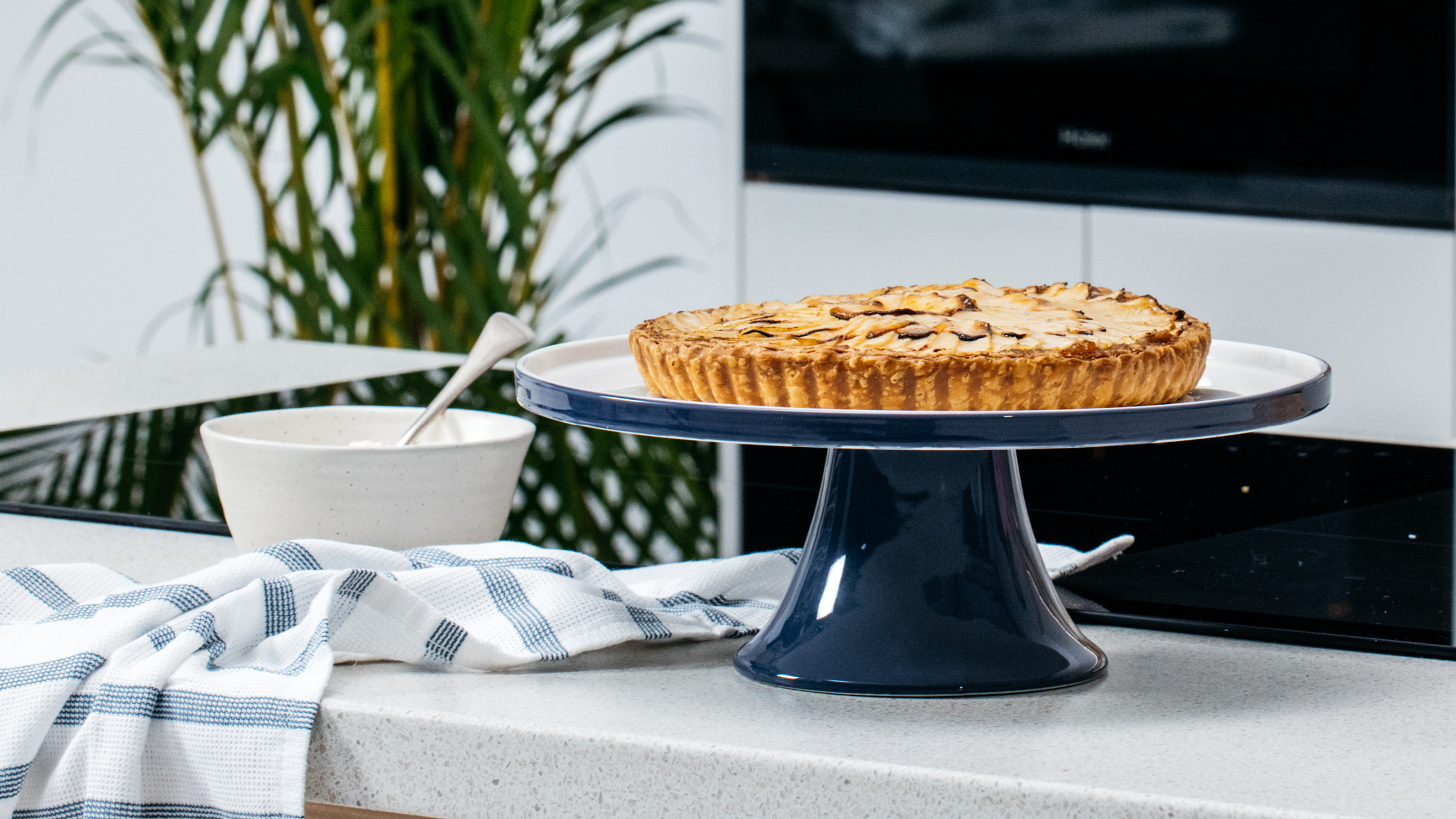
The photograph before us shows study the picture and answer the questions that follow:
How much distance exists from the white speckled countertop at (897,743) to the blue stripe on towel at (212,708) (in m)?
0.01

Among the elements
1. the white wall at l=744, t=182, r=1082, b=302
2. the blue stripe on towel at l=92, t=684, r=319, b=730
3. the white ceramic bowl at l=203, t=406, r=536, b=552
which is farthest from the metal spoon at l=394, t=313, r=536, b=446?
the white wall at l=744, t=182, r=1082, b=302

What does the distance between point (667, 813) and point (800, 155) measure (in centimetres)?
260

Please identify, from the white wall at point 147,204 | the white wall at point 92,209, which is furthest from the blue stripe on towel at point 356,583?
the white wall at point 92,209

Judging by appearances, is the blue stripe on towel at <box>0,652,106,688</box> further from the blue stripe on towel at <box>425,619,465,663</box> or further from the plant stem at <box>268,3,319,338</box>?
the plant stem at <box>268,3,319,338</box>

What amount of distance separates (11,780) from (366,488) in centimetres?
23

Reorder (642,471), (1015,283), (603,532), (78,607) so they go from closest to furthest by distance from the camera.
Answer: (78,607), (603,532), (642,471), (1015,283)

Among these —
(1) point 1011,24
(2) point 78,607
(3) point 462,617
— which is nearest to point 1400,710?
(3) point 462,617

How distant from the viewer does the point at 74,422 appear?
135cm

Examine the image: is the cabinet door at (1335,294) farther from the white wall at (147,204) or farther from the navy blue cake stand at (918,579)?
the navy blue cake stand at (918,579)

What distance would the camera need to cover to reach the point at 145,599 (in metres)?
0.76

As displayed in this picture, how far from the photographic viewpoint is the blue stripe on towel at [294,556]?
2.58 ft

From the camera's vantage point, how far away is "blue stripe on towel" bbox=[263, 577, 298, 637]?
76 centimetres

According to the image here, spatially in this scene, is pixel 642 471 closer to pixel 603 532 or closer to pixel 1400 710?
pixel 603 532

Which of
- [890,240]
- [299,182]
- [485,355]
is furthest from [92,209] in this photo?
[485,355]
